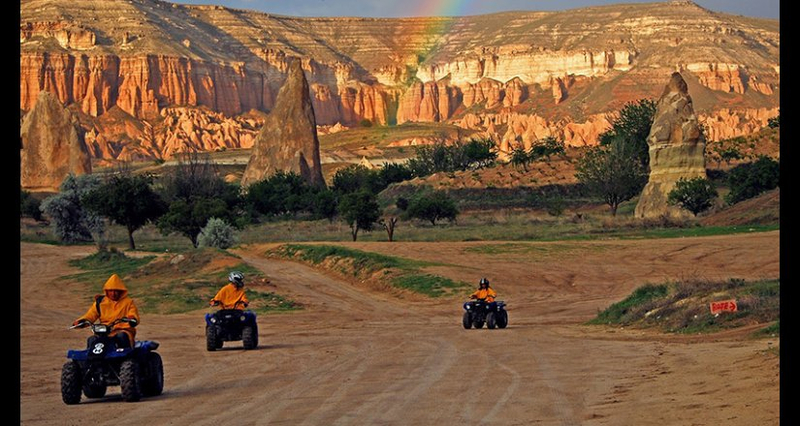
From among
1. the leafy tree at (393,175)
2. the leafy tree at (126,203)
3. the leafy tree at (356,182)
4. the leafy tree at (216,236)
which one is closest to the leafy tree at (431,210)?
the leafy tree at (126,203)

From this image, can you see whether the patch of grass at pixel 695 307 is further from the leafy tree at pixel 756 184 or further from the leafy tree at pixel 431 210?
the leafy tree at pixel 431 210

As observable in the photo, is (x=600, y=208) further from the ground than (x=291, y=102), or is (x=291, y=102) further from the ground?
(x=291, y=102)

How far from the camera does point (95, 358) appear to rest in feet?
49.3

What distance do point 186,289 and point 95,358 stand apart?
83.3ft

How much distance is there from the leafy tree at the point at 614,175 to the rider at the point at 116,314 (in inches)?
2596

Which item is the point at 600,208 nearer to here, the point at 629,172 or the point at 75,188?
the point at 629,172

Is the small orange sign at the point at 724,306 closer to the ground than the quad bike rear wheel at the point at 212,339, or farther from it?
farther from it

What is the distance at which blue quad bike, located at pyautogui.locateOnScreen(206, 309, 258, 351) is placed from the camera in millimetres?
22703

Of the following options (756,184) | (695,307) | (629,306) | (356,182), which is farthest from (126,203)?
(356,182)

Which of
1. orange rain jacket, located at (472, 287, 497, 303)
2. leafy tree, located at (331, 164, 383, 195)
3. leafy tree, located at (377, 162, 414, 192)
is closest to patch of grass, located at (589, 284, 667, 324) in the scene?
orange rain jacket, located at (472, 287, 497, 303)

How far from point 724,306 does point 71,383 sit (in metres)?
12.2

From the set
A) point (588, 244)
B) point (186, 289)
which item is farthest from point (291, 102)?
point (186, 289)

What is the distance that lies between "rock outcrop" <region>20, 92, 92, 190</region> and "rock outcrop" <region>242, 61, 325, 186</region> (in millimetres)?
18244

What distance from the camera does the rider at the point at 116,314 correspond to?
600 inches
